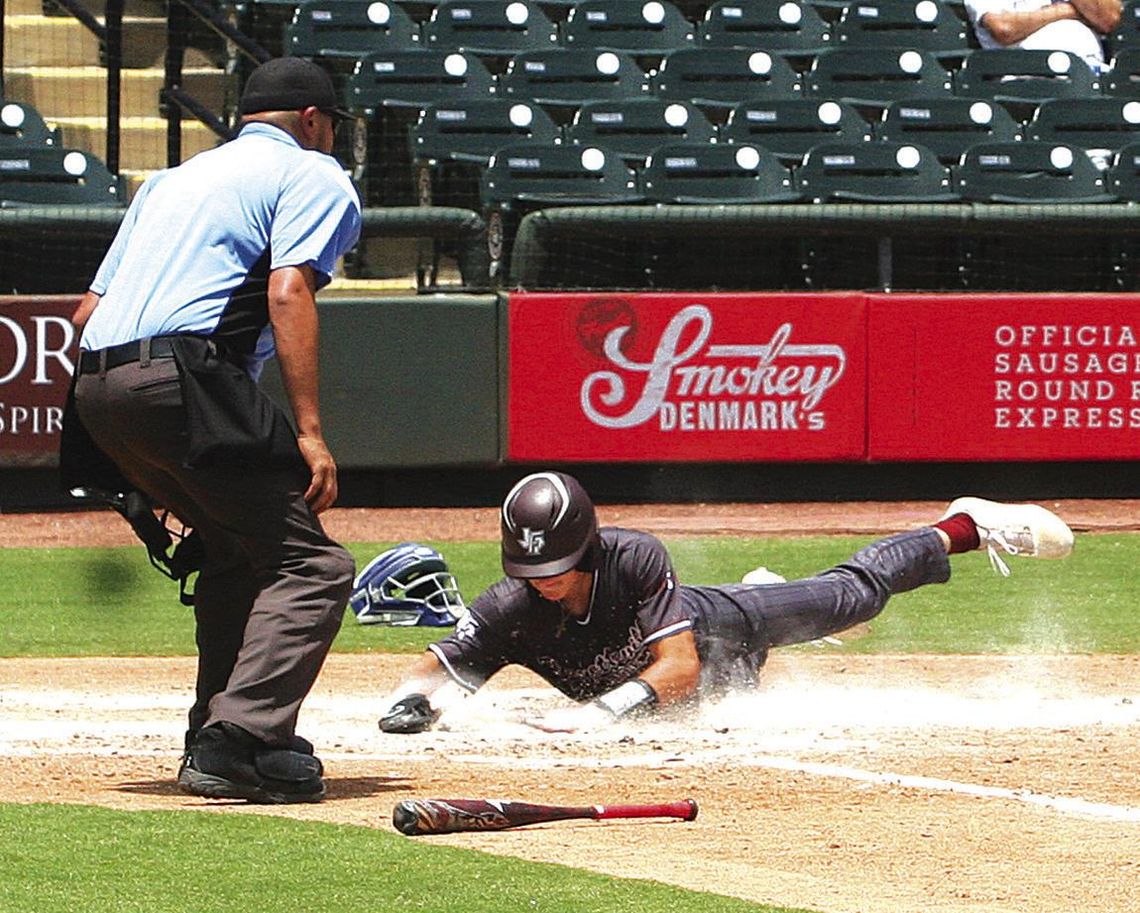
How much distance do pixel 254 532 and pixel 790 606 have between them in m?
2.11

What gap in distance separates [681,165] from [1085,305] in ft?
8.55

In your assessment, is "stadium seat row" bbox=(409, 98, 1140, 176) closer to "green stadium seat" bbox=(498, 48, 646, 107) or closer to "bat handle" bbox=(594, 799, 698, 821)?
"green stadium seat" bbox=(498, 48, 646, 107)

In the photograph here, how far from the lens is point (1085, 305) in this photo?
1273 centimetres

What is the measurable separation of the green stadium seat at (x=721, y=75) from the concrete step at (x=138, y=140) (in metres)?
3.31

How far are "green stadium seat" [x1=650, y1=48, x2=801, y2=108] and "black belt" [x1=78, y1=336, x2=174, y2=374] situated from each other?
974 centimetres

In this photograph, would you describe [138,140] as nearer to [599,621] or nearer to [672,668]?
[599,621]

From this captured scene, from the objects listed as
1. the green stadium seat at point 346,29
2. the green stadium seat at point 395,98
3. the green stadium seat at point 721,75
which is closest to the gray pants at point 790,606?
the green stadium seat at point 395,98

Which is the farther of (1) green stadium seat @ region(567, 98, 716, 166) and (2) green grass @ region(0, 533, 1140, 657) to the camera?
(1) green stadium seat @ region(567, 98, 716, 166)

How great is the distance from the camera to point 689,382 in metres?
12.6

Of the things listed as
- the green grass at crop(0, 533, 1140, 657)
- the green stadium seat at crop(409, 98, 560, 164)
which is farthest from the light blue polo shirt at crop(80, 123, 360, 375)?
the green stadium seat at crop(409, 98, 560, 164)

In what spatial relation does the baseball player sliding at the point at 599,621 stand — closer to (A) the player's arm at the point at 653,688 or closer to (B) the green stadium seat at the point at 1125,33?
(A) the player's arm at the point at 653,688

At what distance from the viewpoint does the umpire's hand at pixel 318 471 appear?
5.07m

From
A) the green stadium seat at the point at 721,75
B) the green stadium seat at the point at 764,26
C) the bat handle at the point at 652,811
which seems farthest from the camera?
the green stadium seat at the point at 764,26

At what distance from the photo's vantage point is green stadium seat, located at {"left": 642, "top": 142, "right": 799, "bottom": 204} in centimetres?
1322
